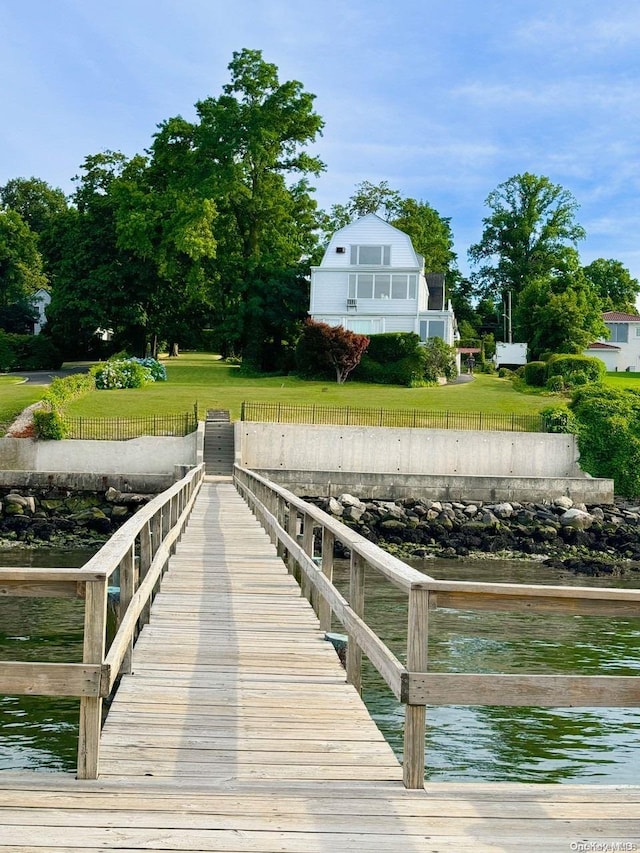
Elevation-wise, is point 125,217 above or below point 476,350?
above

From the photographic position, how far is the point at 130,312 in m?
61.8

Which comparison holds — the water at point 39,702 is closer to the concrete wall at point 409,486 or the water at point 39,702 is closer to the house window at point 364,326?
the concrete wall at point 409,486

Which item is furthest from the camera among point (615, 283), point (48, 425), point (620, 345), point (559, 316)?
point (615, 283)

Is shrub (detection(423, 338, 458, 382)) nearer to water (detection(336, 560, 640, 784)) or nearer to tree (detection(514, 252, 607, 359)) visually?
tree (detection(514, 252, 607, 359))

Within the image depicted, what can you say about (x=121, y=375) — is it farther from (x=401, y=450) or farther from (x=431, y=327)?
(x=431, y=327)

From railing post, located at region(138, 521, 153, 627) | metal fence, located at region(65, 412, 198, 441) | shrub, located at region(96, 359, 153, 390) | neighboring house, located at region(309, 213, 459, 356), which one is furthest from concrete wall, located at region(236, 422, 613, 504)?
railing post, located at region(138, 521, 153, 627)

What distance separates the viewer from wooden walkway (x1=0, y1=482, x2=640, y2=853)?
12.6ft

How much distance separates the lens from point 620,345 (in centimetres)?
7788

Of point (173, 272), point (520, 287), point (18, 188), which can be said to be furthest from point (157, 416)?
point (18, 188)

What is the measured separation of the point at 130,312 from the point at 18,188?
54334mm

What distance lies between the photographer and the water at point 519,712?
9422 millimetres

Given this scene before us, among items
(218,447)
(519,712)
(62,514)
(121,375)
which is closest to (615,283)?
(121,375)

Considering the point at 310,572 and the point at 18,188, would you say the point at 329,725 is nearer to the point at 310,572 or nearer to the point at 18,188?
the point at 310,572

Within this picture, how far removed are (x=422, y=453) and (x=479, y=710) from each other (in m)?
23.7
